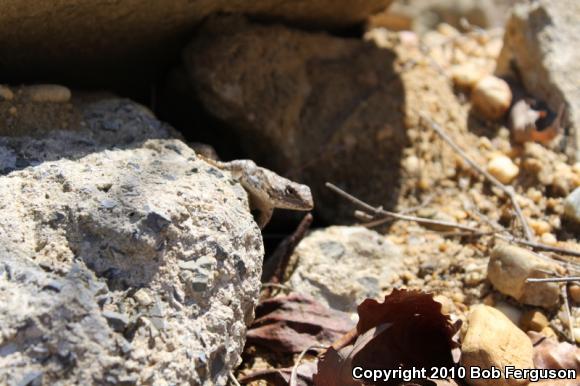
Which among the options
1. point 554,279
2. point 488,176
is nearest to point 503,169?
point 488,176

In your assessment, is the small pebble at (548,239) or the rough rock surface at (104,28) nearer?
the rough rock surface at (104,28)

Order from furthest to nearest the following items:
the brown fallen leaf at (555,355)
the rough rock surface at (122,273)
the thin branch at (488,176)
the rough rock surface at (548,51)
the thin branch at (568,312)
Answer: the rough rock surface at (548,51), the thin branch at (488,176), the thin branch at (568,312), the brown fallen leaf at (555,355), the rough rock surface at (122,273)

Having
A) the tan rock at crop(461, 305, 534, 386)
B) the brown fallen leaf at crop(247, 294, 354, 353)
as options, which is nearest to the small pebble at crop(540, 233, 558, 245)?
the tan rock at crop(461, 305, 534, 386)

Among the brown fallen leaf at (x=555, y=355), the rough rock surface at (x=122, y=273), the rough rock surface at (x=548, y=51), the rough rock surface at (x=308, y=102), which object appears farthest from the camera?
the rough rock surface at (x=548, y=51)

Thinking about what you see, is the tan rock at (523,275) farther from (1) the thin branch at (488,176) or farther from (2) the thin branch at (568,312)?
(1) the thin branch at (488,176)

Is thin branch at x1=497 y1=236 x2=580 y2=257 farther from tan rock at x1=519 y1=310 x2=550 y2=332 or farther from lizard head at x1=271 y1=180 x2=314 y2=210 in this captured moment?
lizard head at x1=271 y1=180 x2=314 y2=210

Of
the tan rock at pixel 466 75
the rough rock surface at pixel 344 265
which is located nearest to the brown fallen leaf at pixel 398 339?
the rough rock surface at pixel 344 265
